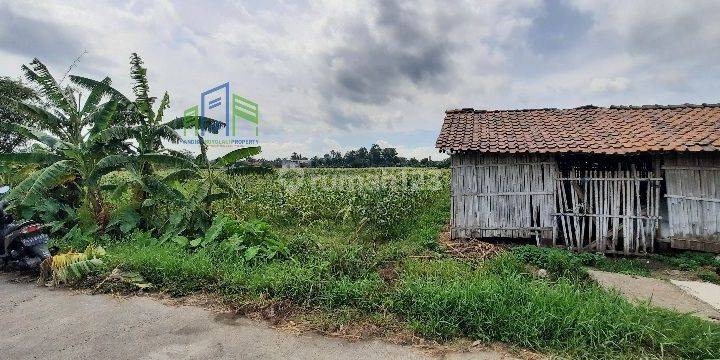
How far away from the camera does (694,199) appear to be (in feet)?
24.6

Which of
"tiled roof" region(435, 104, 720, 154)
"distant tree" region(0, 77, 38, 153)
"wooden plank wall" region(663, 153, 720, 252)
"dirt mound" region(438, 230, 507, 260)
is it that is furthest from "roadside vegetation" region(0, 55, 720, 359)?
"distant tree" region(0, 77, 38, 153)

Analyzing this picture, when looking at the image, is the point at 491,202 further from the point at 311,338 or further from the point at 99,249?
the point at 99,249

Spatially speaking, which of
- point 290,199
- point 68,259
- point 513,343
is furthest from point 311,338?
point 290,199

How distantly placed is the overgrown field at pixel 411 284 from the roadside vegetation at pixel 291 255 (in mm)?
19

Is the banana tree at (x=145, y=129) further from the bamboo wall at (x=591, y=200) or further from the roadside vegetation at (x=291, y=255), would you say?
the bamboo wall at (x=591, y=200)

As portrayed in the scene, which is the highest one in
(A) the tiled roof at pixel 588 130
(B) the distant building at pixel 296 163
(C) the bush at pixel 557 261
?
(B) the distant building at pixel 296 163

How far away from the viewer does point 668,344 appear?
3.42 meters

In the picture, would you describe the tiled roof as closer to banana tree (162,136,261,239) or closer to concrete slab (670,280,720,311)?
concrete slab (670,280,720,311)

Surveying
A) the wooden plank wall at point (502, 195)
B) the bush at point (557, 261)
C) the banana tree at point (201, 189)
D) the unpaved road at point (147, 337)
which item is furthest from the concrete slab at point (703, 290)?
the banana tree at point (201, 189)

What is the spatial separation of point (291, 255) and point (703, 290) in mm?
6150

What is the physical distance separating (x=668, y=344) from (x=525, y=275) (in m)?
2.22

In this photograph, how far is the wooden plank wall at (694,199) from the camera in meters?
7.38

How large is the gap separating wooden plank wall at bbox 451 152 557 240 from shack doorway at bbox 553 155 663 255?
12.9 inches

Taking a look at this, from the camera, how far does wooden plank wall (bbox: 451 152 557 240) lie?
8.30 metres
